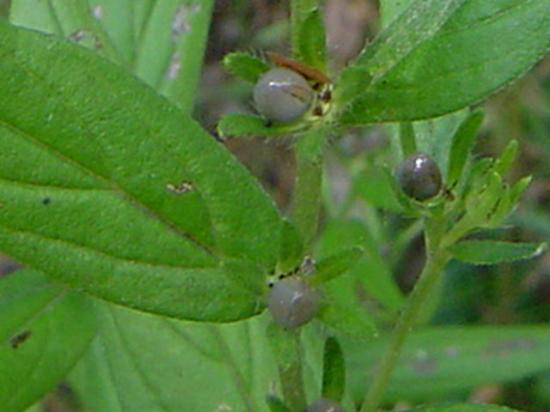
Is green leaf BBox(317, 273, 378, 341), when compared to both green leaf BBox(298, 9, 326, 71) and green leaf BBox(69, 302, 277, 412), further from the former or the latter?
green leaf BBox(69, 302, 277, 412)

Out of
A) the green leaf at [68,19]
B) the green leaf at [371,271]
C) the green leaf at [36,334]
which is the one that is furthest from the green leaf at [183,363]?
the green leaf at [371,271]

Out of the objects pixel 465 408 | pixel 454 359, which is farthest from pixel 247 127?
pixel 454 359

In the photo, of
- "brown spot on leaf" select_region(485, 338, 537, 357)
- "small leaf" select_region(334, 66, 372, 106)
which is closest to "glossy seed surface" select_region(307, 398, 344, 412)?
"small leaf" select_region(334, 66, 372, 106)

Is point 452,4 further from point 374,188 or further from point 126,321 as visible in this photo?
point 374,188

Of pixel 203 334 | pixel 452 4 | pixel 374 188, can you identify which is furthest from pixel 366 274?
pixel 452 4

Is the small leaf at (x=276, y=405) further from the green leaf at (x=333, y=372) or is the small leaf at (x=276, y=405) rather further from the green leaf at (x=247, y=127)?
the green leaf at (x=247, y=127)
